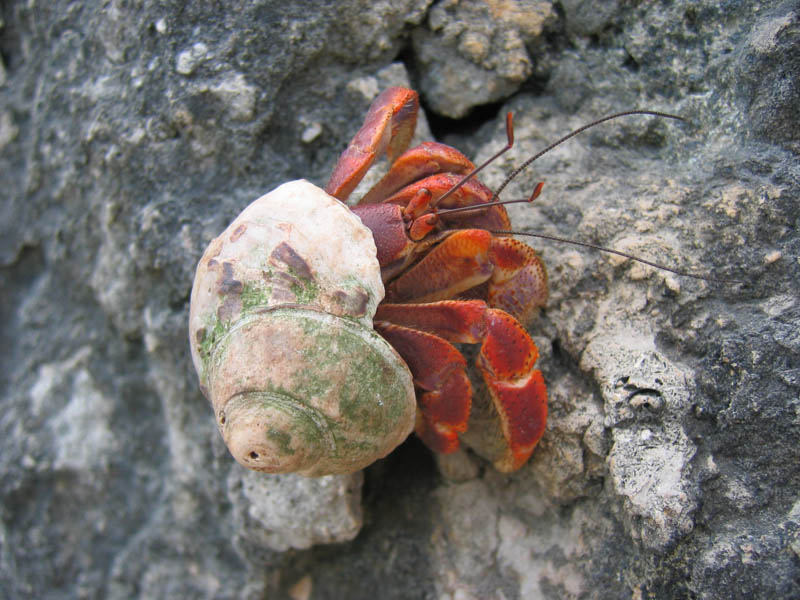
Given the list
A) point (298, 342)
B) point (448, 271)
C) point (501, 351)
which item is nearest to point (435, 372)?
point (501, 351)

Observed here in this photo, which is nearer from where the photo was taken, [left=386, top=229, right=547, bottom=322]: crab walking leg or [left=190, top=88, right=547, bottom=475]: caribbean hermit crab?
[left=190, top=88, right=547, bottom=475]: caribbean hermit crab

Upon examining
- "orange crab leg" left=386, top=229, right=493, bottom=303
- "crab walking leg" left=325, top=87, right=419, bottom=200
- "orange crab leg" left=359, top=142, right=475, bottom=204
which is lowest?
"orange crab leg" left=386, top=229, right=493, bottom=303

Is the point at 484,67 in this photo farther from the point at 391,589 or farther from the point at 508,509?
the point at 391,589

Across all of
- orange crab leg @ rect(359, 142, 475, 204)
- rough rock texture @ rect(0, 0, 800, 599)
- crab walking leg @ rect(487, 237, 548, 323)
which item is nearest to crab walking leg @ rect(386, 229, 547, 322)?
crab walking leg @ rect(487, 237, 548, 323)

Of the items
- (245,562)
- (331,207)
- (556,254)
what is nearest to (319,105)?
(331,207)

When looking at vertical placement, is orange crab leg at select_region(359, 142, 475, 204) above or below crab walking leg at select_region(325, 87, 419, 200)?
below

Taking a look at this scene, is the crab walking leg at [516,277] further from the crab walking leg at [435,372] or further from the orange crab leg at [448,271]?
the crab walking leg at [435,372]

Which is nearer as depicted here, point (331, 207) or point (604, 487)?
point (331, 207)

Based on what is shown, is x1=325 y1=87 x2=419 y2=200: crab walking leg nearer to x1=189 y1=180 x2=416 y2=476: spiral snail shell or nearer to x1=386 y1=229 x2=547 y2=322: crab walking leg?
x1=189 y1=180 x2=416 y2=476: spiral snail shell
